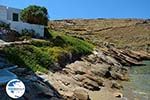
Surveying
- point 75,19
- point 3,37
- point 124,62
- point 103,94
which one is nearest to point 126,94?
point 103,94

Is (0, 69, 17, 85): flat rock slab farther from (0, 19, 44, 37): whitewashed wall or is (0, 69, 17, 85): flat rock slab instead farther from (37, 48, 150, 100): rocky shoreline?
(0, 19, 44, 37): whitewashed wall

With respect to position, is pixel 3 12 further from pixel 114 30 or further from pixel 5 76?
pixel 114 30

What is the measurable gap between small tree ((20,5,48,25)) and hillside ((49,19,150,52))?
41.0 metres

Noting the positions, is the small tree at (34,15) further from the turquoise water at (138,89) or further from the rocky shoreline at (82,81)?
the turquoise water at (138,89)

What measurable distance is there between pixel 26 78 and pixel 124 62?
34.9 metres

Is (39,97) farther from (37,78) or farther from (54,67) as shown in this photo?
(54,67)

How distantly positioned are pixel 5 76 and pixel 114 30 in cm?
9501

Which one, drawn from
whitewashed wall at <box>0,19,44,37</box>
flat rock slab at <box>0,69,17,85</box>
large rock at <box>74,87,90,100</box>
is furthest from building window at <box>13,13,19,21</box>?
flat rock slab at <box>0,69,17,85</box>

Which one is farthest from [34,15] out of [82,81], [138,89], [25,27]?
[82,81]

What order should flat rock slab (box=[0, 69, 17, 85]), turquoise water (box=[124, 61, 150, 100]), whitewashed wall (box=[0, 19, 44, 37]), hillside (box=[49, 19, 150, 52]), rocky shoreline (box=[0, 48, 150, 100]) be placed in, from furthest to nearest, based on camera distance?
hillside (box=[49, 19, 150, 52])
whitewashed wall (box=[0, 19, 44, 37])
turquoise water (box=[124, 61, 150, 100])
rocky shoreline (box=[0, 48, 150, 100])
flat rock slab (box=[0, 69, 17, 85])

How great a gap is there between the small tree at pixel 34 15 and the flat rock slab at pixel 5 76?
23185 millimetres

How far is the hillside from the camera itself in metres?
93.4

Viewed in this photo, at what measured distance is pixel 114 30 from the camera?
4500 inches

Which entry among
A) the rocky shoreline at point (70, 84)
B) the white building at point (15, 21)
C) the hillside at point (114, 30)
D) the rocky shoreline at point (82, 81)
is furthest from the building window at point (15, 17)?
the hillside at point (114, 30)
